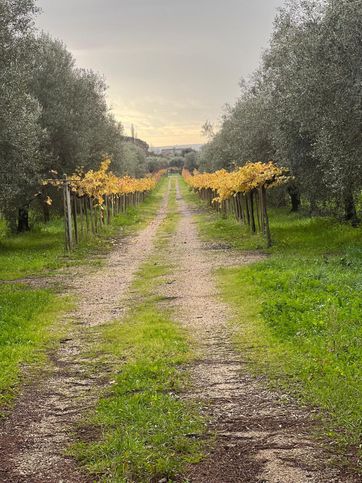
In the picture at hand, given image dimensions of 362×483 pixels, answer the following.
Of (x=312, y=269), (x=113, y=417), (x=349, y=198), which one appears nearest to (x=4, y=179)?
(x=312, y=269)

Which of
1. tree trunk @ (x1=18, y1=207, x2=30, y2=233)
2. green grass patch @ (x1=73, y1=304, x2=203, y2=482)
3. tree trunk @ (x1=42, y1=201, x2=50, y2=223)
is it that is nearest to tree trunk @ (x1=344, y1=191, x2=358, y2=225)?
green grass patch @ (x1=73, y1=304, x2=203, y2=482)

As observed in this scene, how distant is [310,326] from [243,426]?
11.9 ft

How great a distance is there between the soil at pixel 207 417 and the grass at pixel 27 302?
0.36 m

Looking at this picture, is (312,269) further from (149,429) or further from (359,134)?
(149,429)

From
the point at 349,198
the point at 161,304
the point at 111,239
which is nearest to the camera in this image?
the point at 161,304

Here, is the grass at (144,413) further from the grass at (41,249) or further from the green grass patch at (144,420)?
the grass at (41,249)

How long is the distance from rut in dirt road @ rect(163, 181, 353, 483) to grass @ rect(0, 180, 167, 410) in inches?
105

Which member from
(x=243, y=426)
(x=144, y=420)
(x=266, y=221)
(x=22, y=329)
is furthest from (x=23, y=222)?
(x=243, y=426)

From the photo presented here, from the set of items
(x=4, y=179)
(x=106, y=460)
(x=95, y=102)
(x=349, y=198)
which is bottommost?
(x=106, y=460)

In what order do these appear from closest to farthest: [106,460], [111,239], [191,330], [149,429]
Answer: [106,460] < [149,429] < [191,330] < [111,239]

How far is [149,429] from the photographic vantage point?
245 inches

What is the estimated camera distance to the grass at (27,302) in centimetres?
905

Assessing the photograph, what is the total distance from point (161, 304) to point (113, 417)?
632 centimetres

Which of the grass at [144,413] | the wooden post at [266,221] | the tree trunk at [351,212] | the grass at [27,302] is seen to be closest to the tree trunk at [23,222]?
the grass at [27,302]
